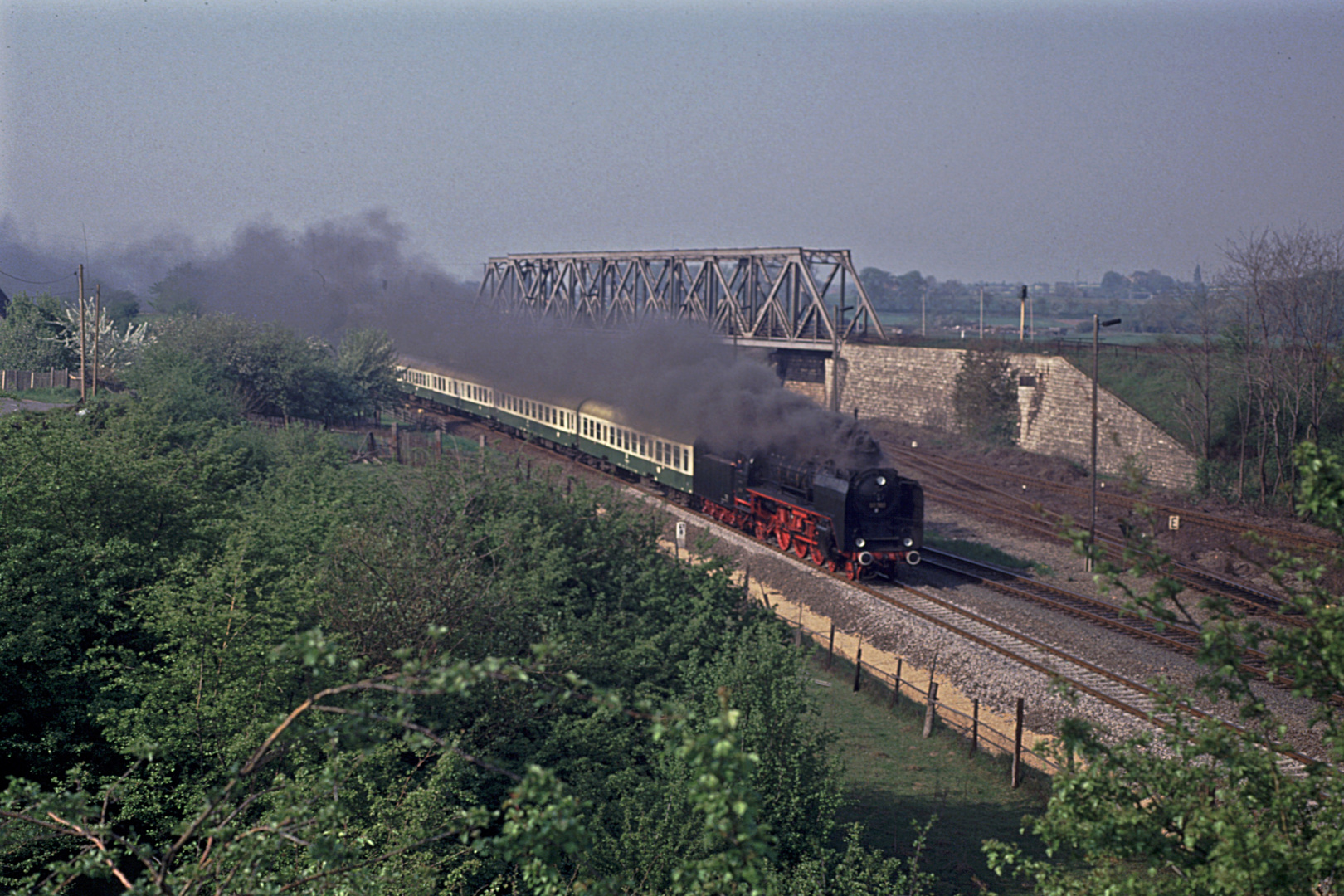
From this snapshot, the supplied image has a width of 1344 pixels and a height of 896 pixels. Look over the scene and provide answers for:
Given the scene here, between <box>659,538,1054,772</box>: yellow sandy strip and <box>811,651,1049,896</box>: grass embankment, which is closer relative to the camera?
<box>811,651,1049,896</box>: grass embankment

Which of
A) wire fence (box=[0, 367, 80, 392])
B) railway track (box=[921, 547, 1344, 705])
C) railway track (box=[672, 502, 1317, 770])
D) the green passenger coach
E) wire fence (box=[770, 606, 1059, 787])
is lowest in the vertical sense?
wire fence (box=[770, 606, 1059, 787])

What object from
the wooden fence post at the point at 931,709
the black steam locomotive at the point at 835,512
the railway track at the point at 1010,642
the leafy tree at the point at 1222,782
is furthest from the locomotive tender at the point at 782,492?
the leafy tree at the point at 1222,782

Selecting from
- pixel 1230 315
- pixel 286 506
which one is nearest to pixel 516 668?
pixel 286 506

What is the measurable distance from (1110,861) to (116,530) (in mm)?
13942

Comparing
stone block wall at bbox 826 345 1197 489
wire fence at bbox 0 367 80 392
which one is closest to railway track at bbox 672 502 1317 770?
stone block wall at bbox 826 345 1197 489

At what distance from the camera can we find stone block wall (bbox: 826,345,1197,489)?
4022 centimetres

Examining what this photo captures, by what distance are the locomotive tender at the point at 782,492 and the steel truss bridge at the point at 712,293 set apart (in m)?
16.7

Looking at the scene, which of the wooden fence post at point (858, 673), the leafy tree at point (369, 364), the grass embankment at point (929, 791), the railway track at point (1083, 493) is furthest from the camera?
the leafy tree at point (369, 364)

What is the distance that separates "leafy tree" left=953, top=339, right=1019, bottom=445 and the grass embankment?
3411 cm

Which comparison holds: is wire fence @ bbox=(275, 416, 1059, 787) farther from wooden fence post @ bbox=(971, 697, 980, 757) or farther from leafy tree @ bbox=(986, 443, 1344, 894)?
leafy tree @ bbox=(986, 443, 1344, 894)

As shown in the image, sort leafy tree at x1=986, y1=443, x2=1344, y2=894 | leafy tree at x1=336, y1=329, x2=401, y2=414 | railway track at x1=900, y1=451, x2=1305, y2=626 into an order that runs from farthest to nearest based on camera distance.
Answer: leafy tree at x1=336, y1=329, x2=401, y2=414 → railway track at x1=900, y1=451, x2=1305, y2=626 → leafy tree at x1=986, y1=443, x2=1344, y2=894

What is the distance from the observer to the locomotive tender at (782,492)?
2394 cm

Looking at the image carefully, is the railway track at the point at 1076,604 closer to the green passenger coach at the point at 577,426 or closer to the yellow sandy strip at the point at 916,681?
the yellow sandy strip at the point at 916,681

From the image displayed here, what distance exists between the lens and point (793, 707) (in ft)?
37.8
